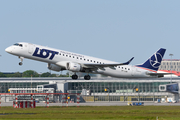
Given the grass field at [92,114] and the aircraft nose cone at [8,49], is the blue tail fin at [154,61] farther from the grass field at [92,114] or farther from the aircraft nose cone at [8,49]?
the aircraft nose cone at [8,49]

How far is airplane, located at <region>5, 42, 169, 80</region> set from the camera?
64.8 meters

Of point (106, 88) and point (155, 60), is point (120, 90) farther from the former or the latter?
point (155, 60)

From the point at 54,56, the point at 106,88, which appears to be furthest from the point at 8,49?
the point at 106,88

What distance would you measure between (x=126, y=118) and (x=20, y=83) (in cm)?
9279

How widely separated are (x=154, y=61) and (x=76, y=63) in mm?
21108

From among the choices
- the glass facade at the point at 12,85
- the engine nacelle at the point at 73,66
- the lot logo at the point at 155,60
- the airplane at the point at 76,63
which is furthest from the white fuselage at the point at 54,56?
the glass facade at the point at 12,85

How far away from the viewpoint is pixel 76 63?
68.4 metres

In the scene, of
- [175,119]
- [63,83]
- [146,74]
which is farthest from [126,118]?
[63,83]

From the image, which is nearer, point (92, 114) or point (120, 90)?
point (92, 114)

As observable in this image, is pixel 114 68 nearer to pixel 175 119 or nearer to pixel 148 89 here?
pixel 175 119

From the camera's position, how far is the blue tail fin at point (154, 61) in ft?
261

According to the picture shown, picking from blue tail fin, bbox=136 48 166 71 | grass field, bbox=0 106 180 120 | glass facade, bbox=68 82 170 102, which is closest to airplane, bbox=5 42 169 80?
blue tail fin, bbox=136 48 166 71

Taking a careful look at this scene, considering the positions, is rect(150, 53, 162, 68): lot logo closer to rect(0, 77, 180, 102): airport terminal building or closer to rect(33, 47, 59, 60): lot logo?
rect(33, 47, 59, 60): lot logo

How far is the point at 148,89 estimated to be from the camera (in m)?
135
